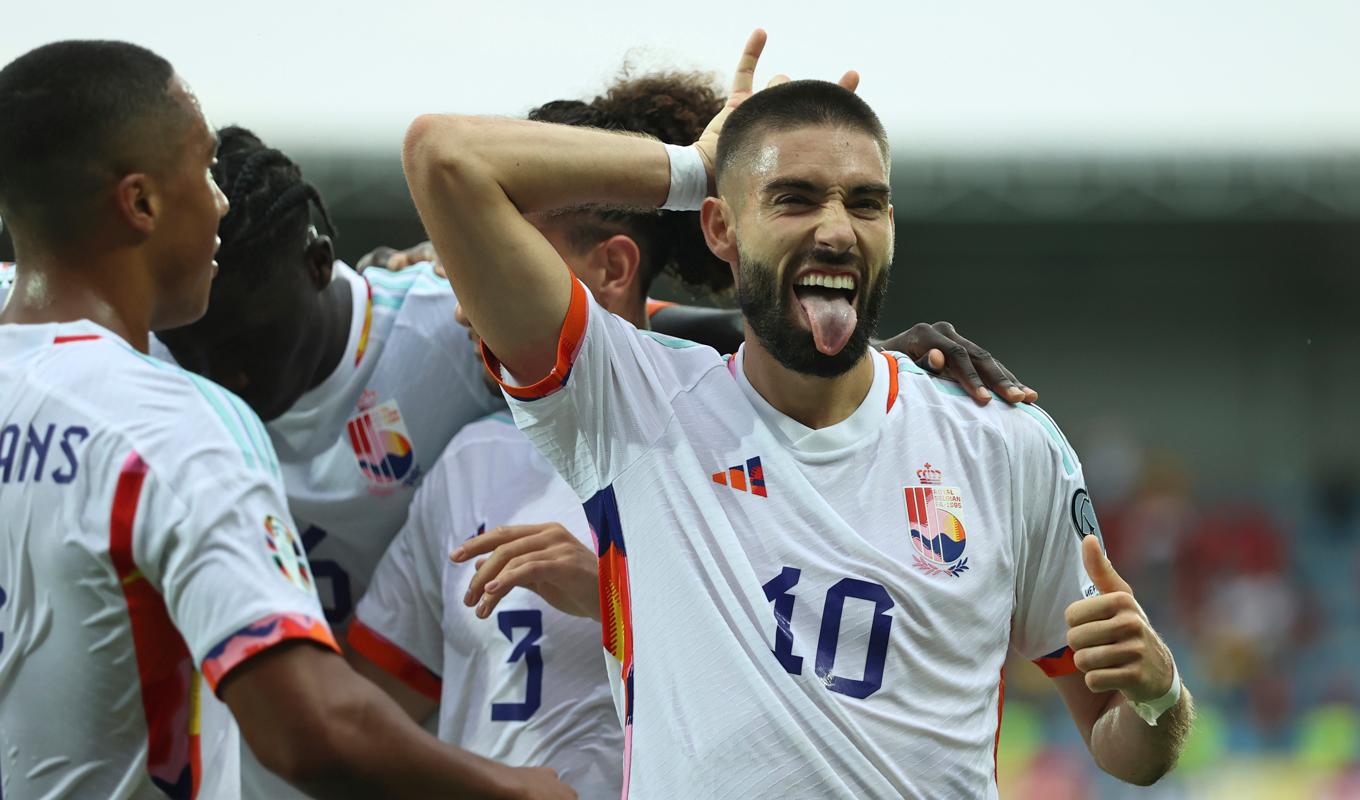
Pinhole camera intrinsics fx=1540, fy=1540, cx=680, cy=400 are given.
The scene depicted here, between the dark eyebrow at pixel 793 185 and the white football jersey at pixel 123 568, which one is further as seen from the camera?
the dark eyebrow at pixel 793 185

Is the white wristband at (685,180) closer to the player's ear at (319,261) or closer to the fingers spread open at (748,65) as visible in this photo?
the fingers spread open at (748,65)

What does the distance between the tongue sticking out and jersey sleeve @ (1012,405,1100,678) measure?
0.42 metres

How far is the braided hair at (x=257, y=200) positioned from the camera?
416 cm

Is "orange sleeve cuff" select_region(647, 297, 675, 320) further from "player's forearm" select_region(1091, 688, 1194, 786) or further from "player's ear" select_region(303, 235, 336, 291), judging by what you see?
"player's forearm" select_region(1091, 688, 1194, 786)

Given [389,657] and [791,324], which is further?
[389,657]

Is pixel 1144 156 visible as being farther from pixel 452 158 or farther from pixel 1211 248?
pixel 452 158

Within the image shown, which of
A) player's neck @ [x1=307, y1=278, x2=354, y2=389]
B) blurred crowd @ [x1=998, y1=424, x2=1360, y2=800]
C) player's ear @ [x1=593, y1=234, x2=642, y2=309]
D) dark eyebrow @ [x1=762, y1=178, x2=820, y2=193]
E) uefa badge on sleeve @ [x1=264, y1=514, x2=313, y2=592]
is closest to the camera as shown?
uefa badge on sleeve @ [x1=264, y1=514, x2=313, y2=592]

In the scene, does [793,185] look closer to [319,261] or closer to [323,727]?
[323,727]

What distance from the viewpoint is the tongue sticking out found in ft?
9.53

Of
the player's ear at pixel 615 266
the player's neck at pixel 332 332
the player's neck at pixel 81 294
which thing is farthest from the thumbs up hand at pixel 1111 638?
the player's neck at pixel 332 332

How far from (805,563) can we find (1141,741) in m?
0.76

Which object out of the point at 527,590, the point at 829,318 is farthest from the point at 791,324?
the point at 527,590

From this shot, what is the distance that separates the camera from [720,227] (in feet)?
10.2

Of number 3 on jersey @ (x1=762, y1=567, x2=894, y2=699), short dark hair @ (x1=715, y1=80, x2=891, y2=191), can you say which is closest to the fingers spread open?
short dark hair @ (x1=715, y1=80, x2=891, y2=191)
